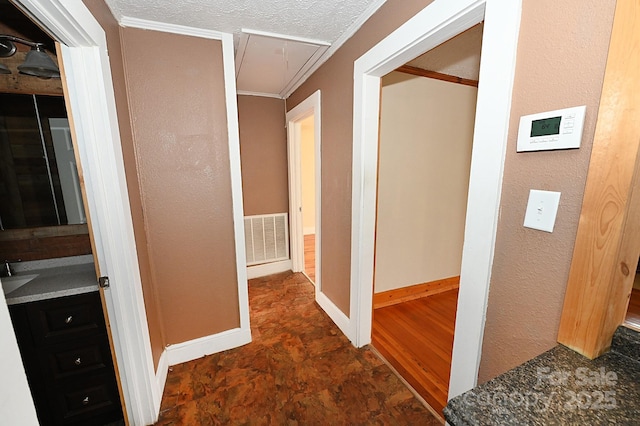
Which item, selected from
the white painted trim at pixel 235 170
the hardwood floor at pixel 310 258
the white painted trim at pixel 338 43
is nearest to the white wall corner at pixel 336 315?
the hardwood floor at pixel 310 258

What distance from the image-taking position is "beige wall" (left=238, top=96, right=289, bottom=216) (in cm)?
308

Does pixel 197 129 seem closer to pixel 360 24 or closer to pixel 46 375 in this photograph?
pixel 360 24

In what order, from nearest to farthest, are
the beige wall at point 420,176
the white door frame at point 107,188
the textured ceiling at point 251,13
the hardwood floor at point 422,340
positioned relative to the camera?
1. the white door frame at point 107,188
2. the textured ceiling at point 251,13
3. the hardwood floor at point 422,340
4. the beige wall at point 420,176

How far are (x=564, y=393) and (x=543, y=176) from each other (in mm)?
623

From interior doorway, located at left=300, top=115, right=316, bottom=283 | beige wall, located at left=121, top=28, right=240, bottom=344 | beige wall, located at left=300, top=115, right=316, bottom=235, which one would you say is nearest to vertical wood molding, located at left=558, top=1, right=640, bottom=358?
beige wall, located at left=121, top=28, right=240, bottom=344

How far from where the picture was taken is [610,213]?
2.20 ft

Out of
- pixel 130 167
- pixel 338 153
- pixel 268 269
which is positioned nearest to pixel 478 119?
pixel 338 153

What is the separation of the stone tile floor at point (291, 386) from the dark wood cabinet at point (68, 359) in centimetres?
38

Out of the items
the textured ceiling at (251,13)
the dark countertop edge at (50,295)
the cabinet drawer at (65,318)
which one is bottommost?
the cabinet drawer at (65,318)

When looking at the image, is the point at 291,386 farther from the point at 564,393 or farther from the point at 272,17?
the point at 272,17

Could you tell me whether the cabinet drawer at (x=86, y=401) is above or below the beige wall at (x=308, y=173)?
below

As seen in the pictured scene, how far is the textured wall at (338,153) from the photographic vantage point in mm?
1782

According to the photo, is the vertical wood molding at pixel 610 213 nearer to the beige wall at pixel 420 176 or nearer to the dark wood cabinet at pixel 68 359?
the beige wall at pixel 420 176

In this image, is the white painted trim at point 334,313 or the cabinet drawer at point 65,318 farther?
the white painted trim at point 334,313
